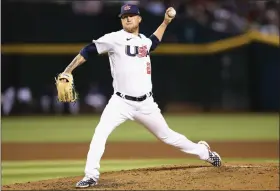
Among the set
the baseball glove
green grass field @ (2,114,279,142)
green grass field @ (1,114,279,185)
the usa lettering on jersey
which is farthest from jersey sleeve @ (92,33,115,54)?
green grass field @ (2,114,279,142)

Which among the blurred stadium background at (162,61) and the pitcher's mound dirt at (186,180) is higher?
the blurred stadium background at (162,61)

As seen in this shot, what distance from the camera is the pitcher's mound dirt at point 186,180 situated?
512 cm

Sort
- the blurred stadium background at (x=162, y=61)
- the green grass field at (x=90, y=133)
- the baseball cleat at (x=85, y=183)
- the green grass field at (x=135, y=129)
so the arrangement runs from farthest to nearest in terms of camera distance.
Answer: the blurred stadium background at (x=162, y=61)
the green grass field at (x=135, y=129)
the green grass field at (x=90, y=133)
the baseball cleat at (x=85, y=183)

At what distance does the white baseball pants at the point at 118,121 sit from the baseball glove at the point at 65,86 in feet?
1.16

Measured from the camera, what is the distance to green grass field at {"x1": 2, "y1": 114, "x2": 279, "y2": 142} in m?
11.9

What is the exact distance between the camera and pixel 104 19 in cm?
1841

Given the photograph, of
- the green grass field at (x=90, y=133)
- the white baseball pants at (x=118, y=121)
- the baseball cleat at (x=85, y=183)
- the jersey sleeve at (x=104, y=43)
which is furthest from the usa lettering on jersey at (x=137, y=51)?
the green grass field at (x=90, y=133)

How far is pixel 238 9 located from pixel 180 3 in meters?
1.99

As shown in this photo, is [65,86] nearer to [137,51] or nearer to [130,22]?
[137,51]

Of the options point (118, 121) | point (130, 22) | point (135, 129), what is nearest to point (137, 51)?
point (130, 22)

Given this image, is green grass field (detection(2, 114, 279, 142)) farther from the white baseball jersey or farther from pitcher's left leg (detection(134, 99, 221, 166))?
the white baseball jersey

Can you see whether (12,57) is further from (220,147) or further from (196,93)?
(220,147)

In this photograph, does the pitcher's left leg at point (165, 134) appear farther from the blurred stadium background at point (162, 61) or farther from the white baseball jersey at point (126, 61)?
the blurred stadium background at point (162, 61)

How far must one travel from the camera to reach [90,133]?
12.7 meters
